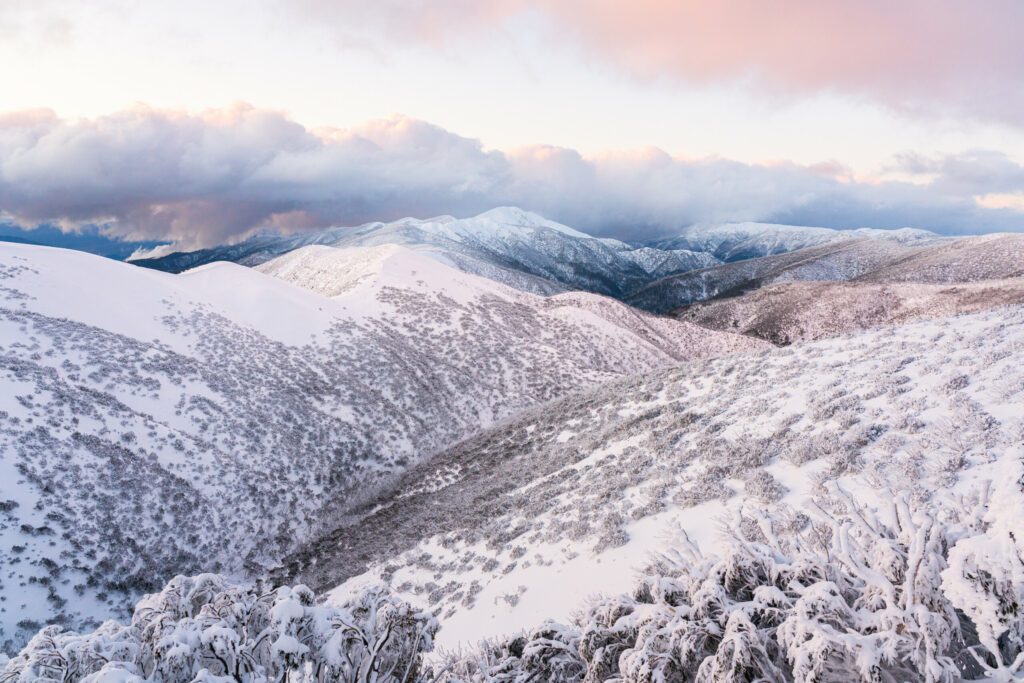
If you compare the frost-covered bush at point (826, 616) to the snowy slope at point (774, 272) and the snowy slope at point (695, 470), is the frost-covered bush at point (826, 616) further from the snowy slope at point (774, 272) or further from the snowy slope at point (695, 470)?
the snowy slope at point (774, 272)

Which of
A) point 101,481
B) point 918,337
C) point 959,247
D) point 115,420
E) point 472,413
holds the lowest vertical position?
point 472,413

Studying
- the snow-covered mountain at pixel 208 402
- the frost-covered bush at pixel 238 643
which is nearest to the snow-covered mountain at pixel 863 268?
the snow-covered mountain at pixel 208 402

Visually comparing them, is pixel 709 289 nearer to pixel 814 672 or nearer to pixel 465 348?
pixel 465 348

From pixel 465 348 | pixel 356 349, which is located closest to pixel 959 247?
pixel 465 348

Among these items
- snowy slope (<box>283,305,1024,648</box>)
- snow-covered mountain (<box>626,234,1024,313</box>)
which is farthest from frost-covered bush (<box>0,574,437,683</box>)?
snow-covered mountain (<box>626,234,1024,313</box>)

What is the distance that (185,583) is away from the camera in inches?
271

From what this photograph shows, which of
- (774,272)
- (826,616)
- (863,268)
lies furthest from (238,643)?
(863,268)

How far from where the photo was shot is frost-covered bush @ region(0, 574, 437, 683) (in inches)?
197

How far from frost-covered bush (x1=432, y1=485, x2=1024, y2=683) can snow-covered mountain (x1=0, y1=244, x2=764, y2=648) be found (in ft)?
57.8

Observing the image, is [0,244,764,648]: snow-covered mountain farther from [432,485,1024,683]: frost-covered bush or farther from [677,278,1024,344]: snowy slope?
[677,278,1024,344]: snowy slope

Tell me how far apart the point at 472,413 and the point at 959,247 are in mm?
123640

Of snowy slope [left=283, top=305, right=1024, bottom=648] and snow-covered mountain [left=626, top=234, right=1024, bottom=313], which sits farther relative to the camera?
snow-covered mountain [left=626, top=234, right=1024, bottom=313]

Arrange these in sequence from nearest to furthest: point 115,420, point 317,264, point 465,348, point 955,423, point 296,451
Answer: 1. point 955,423
2. point 115,420
3. point 296,451
4. point 465,348
5. point 317,264

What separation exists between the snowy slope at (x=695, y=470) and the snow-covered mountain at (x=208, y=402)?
210 inches
